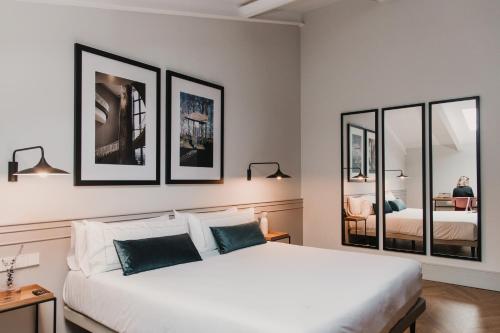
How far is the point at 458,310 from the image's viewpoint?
3.49m

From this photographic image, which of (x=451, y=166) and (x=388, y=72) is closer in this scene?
(x=451, y=166)

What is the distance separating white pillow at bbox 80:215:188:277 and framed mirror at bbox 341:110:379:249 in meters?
3.02

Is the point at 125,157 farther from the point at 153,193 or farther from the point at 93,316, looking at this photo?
the point at 93,316

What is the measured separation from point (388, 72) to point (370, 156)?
115 cm

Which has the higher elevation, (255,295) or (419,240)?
(255,295)

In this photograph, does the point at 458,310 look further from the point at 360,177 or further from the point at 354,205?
the point at 360,177

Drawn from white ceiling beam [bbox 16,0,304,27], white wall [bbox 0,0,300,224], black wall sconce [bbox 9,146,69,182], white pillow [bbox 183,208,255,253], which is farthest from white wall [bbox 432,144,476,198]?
black wall sconce [bbox 9,146,69,182]

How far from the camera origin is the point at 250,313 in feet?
5.97

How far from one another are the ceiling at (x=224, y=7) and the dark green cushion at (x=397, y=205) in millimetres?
2860

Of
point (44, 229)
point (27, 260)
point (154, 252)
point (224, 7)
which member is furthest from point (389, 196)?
point (27, 260)

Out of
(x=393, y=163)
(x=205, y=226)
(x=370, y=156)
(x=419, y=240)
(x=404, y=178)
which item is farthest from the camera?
(x=370, y=156)

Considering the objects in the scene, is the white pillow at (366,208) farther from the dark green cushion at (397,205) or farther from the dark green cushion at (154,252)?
the dark green cushion at (154,252)

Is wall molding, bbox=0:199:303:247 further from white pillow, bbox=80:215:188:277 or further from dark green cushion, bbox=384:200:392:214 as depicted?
dark green cushion, bbox=384:200:392:214

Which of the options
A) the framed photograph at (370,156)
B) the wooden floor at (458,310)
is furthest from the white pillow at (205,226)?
the framed photograph at (370,156)
